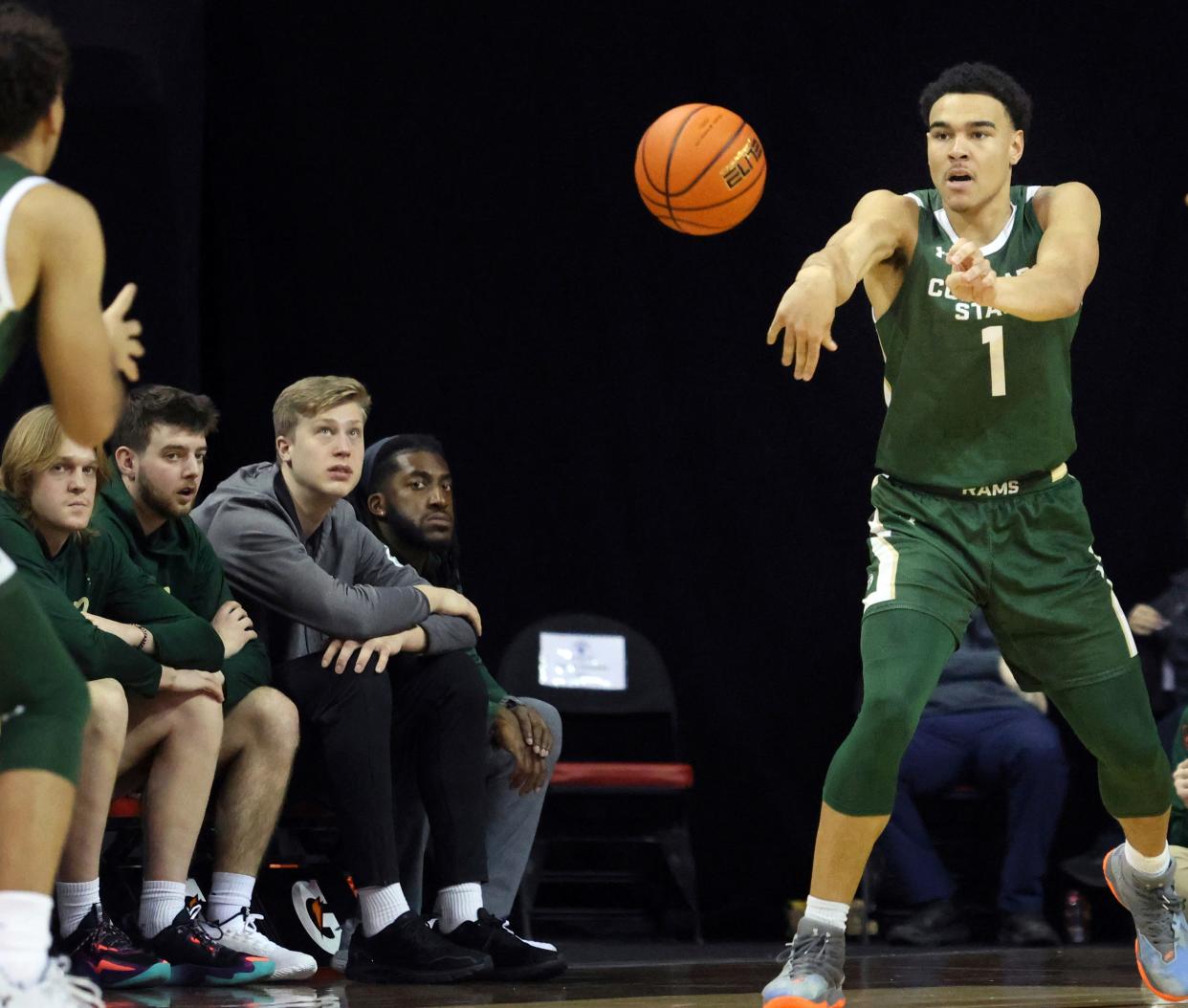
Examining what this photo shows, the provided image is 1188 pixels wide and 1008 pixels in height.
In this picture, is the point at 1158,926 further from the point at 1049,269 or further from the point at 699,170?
the point at 699,170

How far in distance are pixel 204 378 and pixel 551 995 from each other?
9.77ft

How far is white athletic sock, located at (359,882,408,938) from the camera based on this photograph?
458cm

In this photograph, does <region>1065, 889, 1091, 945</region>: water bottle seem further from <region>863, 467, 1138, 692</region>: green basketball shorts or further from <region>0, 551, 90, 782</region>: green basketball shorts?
<region>0, 551, 90, 782</region>: green basketball shorts

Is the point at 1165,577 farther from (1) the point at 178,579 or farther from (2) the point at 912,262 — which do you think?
(1) the point at 178,579

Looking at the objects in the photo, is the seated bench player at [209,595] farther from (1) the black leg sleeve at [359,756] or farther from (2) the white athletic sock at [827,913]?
(2) the white athletic sock at [827,913]

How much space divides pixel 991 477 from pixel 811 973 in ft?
3.54

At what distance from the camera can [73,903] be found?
4.21 meters

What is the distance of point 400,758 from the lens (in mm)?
4992

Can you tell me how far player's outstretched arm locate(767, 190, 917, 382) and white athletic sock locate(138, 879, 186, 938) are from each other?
2.00 metres

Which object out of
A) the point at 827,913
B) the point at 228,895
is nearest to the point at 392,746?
the point at 228,895

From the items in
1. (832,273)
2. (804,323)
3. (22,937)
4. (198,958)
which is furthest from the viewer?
(198,958)

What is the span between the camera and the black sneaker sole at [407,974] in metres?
4.46

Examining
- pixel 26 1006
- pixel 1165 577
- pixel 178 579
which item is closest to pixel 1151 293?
pixel 1165 577

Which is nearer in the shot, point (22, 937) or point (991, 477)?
point (22, 937)
